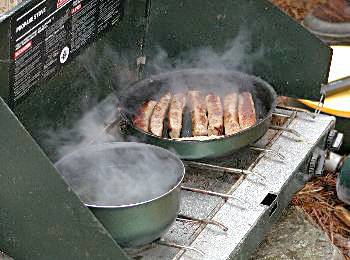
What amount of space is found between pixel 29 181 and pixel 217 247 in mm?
988

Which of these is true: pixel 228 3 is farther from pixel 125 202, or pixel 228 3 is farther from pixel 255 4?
pixel 125 202

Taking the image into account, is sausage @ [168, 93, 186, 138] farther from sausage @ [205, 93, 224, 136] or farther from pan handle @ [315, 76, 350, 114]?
pan handle @ [315, 76, 350, 114]

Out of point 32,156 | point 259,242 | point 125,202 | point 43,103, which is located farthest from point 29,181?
point 259,242

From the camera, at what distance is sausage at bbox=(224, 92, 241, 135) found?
444cm

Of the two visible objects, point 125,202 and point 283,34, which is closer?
point 125,202

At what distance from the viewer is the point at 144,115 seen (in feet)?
14.9

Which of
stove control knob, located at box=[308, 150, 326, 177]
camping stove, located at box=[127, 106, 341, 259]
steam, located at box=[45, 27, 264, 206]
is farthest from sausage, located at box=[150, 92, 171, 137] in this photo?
stove control knob, located at box=[308, 150, 326, 177]

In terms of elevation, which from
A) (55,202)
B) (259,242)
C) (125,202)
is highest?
(55,202)

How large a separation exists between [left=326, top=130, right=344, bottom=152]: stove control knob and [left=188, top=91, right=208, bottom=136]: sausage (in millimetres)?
845

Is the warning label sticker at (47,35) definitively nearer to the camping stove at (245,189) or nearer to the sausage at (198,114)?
the sausage at (198,114)

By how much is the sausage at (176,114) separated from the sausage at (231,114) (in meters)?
0.25

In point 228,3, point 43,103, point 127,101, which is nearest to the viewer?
point 43,103

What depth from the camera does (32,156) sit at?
3119 mm

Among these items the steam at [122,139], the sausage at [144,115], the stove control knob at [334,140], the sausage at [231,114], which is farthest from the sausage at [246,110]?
the stove control knob at [334,140]
